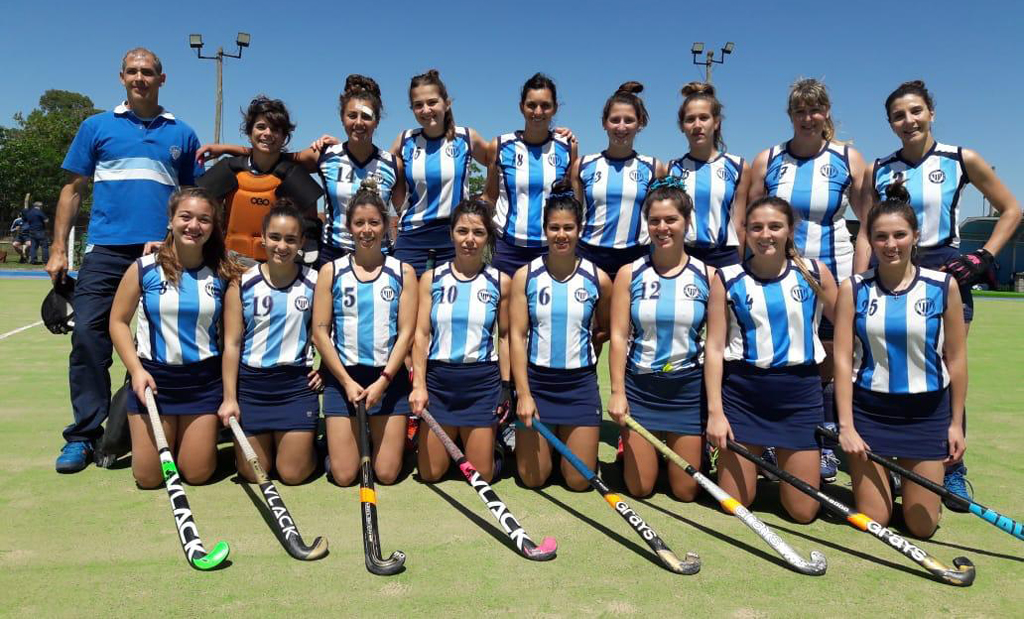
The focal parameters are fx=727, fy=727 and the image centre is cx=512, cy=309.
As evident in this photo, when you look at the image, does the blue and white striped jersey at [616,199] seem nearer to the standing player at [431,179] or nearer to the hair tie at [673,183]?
the hair tie at [673,183]

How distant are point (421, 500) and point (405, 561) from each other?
754 millimetres

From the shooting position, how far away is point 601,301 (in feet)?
13.1

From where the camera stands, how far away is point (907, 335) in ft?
10.8

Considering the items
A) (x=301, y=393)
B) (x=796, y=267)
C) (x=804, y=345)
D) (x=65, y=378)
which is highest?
(x=796, y=267)

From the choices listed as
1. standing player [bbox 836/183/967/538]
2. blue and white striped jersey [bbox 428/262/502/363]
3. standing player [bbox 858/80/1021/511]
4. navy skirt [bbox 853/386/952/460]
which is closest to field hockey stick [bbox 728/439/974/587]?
standing player [bbox 836/183/967/538]

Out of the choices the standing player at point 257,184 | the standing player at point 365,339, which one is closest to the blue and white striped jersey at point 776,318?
the standing player at point 365,339

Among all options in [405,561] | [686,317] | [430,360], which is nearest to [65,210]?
[430,360]

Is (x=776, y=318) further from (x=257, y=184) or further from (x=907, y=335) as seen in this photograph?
(x=257, y=184)

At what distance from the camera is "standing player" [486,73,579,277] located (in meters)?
4.47

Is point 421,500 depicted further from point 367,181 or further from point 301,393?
point 367,181

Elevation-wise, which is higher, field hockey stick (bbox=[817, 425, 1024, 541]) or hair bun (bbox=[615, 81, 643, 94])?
hair bun (bbox=[615, 81, 643, 94])

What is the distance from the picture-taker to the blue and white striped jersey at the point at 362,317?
12.8ft

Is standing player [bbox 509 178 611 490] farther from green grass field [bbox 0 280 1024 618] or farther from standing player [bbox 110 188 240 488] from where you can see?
standing player [bbox 110 188 240 488]

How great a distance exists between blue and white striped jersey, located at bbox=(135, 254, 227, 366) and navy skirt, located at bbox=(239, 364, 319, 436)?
0.80ft
